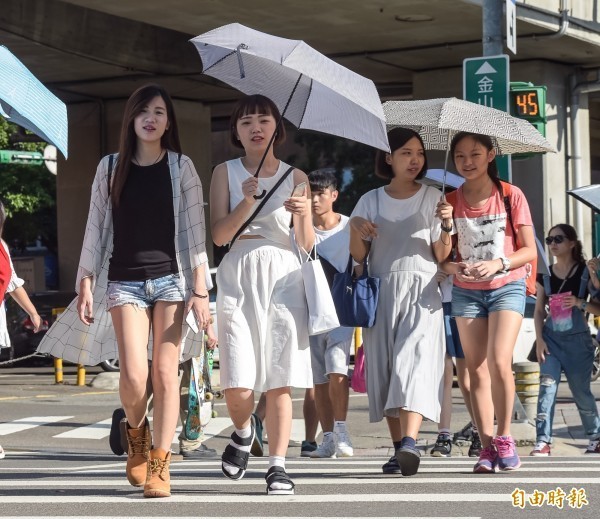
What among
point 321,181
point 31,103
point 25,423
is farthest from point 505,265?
point 25,423

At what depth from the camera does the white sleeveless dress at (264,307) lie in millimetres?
6660

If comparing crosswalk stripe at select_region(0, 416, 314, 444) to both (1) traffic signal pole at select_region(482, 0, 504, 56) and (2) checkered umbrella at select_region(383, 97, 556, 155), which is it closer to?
(1) traffic signal pole at select_region(482, 0, 504, 56)

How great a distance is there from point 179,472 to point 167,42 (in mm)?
19766

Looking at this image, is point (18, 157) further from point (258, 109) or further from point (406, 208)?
point (258, 109)

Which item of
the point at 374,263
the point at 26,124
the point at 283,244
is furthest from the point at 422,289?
the point at 26,124

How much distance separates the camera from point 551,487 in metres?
6.53

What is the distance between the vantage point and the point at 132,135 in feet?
22.2

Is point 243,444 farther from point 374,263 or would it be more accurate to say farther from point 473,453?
point 473,453

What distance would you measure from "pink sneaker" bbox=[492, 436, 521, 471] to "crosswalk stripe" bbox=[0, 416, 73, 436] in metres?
6.63

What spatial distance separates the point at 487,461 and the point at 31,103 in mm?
3091

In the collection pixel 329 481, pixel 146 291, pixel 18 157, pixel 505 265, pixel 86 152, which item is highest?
pixel 86 152

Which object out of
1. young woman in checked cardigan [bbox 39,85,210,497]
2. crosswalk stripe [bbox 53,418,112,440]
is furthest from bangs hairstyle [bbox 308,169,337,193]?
crosswalk stripe [bbox 53,418,112,440]

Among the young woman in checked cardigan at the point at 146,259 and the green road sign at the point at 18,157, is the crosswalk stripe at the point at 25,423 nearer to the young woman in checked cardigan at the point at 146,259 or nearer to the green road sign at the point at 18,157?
the young woman in checked cardigan at the point at 146,259

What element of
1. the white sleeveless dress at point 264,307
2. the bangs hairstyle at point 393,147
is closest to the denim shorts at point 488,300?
the bangs hairstyle at point 393,147
